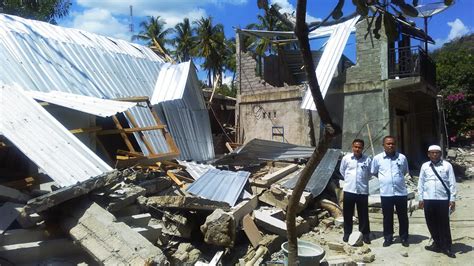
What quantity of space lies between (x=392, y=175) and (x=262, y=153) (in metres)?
4.26

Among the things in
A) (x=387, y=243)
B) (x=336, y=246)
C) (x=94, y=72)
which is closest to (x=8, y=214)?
(x=336, y=246)

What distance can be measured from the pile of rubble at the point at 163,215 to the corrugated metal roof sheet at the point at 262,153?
2.1 inches

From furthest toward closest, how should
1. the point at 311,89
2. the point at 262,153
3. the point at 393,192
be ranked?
the point at 262,153 → the point at 393,192 → the point at 311,89

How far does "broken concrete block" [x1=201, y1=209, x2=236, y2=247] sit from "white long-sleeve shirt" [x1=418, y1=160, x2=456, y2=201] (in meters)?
2.84

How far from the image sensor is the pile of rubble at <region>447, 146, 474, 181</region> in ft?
52.8

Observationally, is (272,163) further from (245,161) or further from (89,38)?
(89,38)

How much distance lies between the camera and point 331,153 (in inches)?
421

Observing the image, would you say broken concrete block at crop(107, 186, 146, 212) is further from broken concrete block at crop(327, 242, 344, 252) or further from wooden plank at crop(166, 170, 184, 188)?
broken concrete block at crop(327, 242, 344, 252)

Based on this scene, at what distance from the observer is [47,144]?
5656mm

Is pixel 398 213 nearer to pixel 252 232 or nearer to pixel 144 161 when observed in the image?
pixel 252 232

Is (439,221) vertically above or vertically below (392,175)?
below

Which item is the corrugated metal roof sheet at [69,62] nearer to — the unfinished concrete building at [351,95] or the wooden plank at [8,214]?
the unfinished concrete building at [351,95]

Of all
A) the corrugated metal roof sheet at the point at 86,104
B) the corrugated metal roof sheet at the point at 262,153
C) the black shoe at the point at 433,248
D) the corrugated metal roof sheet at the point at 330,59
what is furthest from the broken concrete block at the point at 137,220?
the corrugated metal roof sheet at the point at 330,59

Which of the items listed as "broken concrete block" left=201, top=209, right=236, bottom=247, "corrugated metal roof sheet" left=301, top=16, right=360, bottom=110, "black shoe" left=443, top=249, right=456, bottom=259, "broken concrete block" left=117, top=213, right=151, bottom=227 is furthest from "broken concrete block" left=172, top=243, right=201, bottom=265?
"corrugated metal roof sheet" left=301, top=16, right=360, bottom=110
